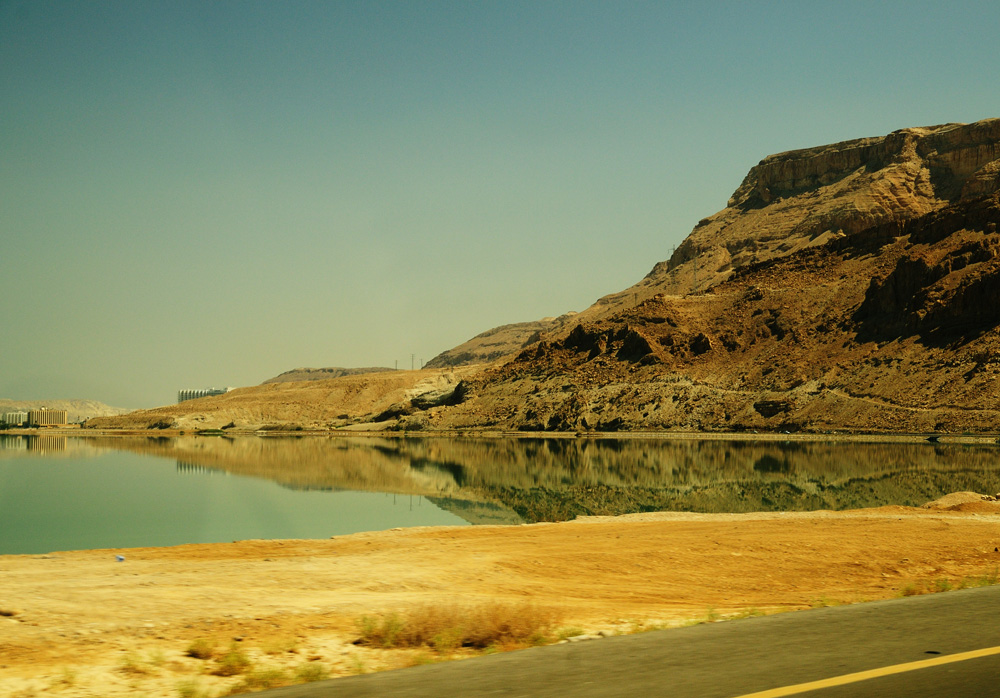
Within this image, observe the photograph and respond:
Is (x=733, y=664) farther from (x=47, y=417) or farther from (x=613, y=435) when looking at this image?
(x=47, y=417)

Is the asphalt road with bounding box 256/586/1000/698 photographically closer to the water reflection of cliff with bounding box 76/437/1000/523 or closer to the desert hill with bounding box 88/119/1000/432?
the water reflection of cliff with bounding box 76/437/1000/523

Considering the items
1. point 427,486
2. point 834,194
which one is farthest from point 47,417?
point 427,486

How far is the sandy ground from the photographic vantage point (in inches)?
317

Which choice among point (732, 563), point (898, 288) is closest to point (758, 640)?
point (732, 563)

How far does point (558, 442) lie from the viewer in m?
75.8

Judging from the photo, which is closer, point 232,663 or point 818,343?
point 232,663

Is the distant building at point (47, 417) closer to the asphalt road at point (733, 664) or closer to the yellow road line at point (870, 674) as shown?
the asphalt road at point (733, 664)

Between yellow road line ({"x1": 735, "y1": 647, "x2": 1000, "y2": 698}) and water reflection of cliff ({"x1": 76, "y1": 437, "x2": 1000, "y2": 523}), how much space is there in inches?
847

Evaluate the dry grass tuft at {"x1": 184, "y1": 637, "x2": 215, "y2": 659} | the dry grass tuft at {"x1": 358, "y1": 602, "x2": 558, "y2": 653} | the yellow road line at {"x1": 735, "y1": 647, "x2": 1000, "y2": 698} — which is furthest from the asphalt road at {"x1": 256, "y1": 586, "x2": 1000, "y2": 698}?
the dry grass tuft at {"x1": 184, "y1": 637, "x2": 215, "y2": 659}

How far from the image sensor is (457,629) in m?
9.03

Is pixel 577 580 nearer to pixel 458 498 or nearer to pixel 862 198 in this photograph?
pixel 458 498

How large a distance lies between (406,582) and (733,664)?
770 cm

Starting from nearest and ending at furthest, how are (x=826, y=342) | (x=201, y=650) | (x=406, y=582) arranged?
(x=201, y=650), (x=406, y=582), (x=826, y=342)

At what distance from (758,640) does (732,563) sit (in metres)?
8.87
